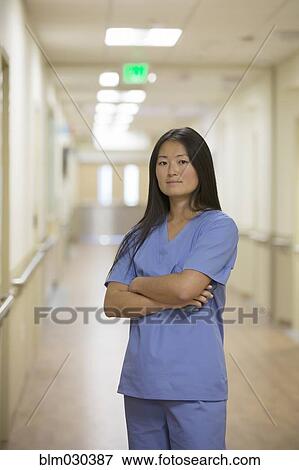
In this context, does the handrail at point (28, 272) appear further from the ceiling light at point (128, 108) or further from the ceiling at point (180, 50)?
the ceiling light at point (128, 108)

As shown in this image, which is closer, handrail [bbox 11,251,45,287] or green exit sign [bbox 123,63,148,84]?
green exit sign [bbox 123,63,148,84]

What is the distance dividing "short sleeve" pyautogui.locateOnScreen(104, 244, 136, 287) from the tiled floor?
0.63 m

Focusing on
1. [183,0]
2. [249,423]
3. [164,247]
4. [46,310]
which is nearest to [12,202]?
[46,310]

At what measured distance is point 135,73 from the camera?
7.64ft

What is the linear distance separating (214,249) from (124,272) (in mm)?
→ 204

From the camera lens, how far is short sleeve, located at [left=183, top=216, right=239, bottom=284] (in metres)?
1.42

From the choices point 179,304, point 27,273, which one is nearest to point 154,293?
point 179,304

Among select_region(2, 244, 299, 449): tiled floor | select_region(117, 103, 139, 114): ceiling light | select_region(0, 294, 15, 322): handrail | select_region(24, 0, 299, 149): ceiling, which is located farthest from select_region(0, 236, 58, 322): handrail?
select_region(117, 103, 139, 114): ceiling light

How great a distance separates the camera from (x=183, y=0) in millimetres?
A: 2336

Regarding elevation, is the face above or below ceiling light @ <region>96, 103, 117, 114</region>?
below

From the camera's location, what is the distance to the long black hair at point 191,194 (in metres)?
1.47

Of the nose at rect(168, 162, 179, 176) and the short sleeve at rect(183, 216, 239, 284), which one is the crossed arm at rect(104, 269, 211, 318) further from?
the nose at rect(168, 162, 179, 176)

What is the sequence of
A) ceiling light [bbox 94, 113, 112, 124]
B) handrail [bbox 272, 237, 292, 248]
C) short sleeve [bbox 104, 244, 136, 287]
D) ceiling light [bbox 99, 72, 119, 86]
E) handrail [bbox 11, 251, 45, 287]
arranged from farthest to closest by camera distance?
handrail [bbox 272, 237, 292, 248] → handrail [bbox 11, 251, 45, 287] → ceiling light [bbox 99, 72, 119, 86] → ceiling light [bbox 94, 113, 112, 124] → short sleeve [bbox 104, 244, 136, 287]
